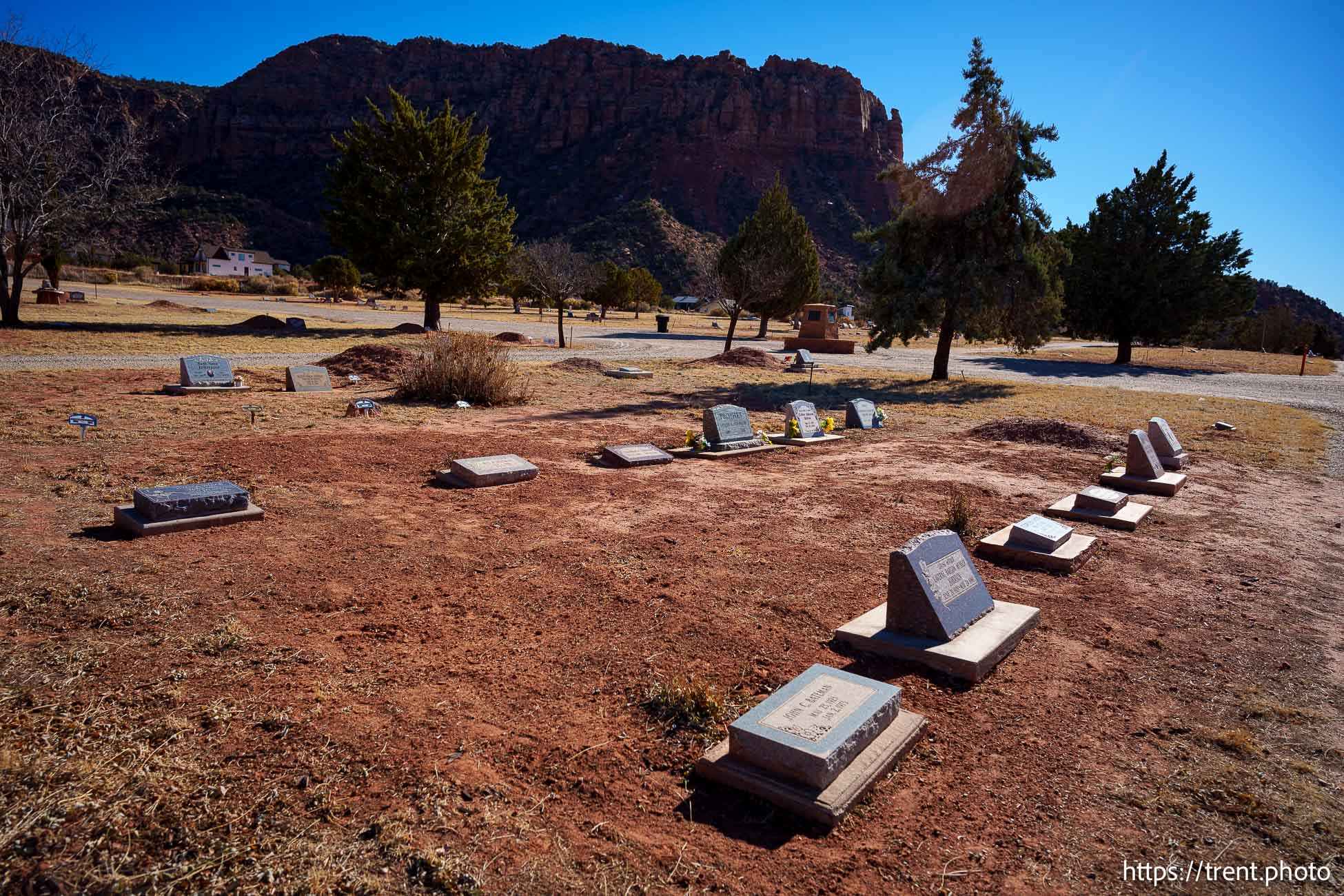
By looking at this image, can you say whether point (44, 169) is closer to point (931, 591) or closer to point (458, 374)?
point (458, 374)

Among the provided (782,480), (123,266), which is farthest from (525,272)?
(123,266)

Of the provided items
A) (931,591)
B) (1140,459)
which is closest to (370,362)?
(1140,459)

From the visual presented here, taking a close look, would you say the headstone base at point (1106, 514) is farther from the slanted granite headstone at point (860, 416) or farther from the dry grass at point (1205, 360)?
the dry grass at point (1205, 360)

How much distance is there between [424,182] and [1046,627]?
102 feet

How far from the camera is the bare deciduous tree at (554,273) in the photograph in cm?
2809

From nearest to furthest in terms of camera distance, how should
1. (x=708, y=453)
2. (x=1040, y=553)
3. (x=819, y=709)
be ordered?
1. (x=819, y=709)
2. (x=1040, y=553)
3. (x=708, y=453)

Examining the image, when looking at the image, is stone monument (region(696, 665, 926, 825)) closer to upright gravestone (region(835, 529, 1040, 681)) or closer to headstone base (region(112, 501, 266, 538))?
upright gravestone (region(835, 529, 1040, 681))

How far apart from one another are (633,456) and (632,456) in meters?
0.02

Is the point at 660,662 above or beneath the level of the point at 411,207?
beneath

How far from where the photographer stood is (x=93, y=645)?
3.96 meters

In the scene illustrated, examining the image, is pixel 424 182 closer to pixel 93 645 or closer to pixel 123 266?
pixel 93 645

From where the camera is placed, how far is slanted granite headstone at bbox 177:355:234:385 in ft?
44.3

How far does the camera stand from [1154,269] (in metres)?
31.8

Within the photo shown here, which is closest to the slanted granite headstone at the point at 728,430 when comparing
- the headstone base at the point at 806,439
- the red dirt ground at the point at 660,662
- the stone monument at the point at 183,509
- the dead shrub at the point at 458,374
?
the headstone base at the point at 806,439
